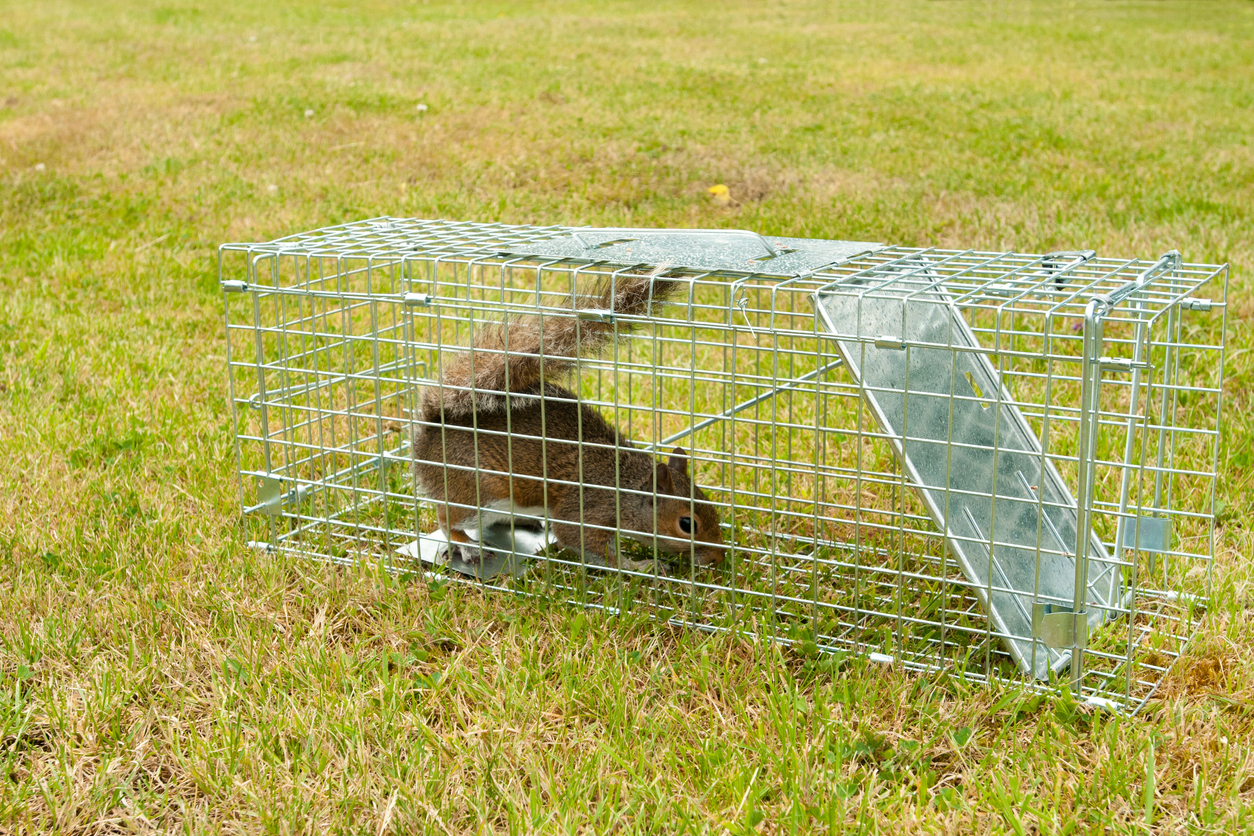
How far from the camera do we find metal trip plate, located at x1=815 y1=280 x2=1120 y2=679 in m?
2.33

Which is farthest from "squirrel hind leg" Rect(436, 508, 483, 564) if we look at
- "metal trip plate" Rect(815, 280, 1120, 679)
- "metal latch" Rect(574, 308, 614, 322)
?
"metal trip plate" Rect(815, 280, 1120, 679)

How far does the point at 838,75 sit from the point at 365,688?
10.1 m

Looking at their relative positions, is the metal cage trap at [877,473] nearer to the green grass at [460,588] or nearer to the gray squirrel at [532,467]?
the gray squirrel at [532,467]

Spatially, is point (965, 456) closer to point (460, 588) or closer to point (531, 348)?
point (531, 348)

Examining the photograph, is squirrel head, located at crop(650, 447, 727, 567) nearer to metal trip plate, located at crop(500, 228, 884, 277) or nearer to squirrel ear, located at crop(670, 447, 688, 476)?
squirrel ear, located at crop(670, 447, 688, 476)

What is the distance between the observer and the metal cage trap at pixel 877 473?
2326mm

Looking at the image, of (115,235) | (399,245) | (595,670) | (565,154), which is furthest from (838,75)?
(595,670)

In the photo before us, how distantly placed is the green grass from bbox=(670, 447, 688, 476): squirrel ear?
461 millimetres

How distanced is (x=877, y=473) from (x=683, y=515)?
50 cm

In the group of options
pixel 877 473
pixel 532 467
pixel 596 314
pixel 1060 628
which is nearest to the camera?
pixel 1060 628

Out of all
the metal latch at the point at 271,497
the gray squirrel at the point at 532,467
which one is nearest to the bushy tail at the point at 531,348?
the gray squirrel at the point at 532,467

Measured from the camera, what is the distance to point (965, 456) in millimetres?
2617

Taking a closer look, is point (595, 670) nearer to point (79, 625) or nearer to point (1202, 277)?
point (79, 625)

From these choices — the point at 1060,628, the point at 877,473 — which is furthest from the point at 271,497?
the point at 1060,628
